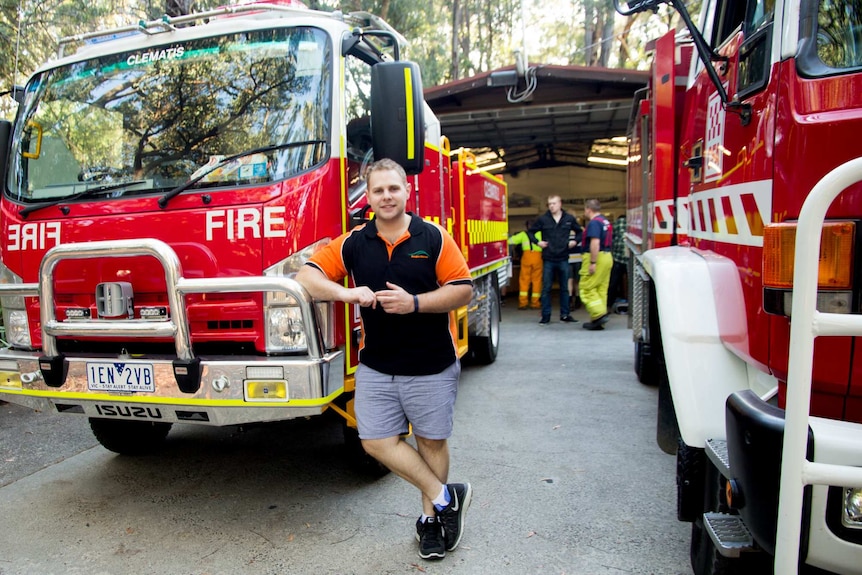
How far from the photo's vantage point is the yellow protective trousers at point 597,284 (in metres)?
8.84

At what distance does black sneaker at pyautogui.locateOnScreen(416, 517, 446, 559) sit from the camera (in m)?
2.82

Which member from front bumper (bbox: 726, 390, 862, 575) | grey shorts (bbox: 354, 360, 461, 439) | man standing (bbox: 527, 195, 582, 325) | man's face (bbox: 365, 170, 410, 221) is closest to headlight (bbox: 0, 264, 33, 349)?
grey shorts (bbox: 354, 360, 461, 439)

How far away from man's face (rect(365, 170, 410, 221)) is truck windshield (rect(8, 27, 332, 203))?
0.43 m

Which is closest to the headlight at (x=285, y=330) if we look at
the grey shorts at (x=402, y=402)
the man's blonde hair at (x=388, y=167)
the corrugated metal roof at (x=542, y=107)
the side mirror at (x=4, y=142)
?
the grey shorts at (x=402, y=402)

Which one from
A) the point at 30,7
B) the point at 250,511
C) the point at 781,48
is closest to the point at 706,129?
the point at 781,48

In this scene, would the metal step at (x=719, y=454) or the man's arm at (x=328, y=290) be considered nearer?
the metal step at (x=719, y=454)

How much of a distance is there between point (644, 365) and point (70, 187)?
464cm

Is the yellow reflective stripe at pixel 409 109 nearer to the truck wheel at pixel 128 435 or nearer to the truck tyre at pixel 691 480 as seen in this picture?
the truck tyre at pixel 691 480

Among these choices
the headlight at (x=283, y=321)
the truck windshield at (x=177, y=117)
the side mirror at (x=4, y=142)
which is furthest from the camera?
the side mirror at (x=4, y=142)

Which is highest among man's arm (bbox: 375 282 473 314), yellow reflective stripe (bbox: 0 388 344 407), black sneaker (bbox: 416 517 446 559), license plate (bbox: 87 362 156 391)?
man's arm (bbox: 375 282 473 314)

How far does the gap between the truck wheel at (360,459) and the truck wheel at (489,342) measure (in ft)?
10.1

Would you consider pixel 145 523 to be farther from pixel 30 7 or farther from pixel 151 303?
pixel 30 7

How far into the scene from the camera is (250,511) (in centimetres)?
338

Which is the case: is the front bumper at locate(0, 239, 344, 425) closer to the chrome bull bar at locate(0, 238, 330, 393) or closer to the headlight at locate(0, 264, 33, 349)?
the chrome bull bar at locate(0, 238, 330, 393)
